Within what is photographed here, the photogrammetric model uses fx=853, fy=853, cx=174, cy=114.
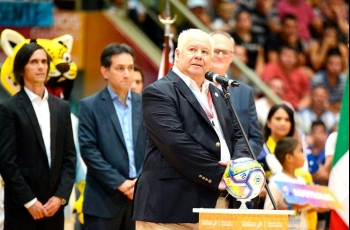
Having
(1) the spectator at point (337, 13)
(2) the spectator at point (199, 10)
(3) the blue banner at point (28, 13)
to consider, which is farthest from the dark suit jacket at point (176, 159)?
(1) the spectator at point (337, 13)

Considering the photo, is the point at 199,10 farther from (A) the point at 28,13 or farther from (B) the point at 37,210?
(B) the point at 37,210

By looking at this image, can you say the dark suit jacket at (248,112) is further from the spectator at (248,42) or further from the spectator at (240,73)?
the spectator at (248,42)

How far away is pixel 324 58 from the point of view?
11.6m

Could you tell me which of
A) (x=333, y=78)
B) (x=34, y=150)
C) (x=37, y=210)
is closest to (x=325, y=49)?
(x=333, y=78)

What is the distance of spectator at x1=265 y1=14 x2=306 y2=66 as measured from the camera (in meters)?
10.8

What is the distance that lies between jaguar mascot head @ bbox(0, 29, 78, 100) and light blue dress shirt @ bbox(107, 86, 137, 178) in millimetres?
552

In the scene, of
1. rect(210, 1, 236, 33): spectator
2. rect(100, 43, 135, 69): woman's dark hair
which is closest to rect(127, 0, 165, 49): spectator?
rect(210, 1, 236, 33): spectator

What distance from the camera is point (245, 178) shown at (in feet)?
15.0

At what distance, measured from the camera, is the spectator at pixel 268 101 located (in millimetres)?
9266

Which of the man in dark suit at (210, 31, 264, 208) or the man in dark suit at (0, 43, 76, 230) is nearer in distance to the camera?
Answer: the man in dark suit at (0, 43, 76, 230)

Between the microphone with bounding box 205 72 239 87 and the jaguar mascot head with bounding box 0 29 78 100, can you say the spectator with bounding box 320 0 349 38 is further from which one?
the microphone with bounding box 205 72 239 87

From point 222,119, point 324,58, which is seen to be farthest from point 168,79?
point 324,58

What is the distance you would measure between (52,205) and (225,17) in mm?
5658

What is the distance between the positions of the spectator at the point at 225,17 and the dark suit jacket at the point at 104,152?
180 inches
